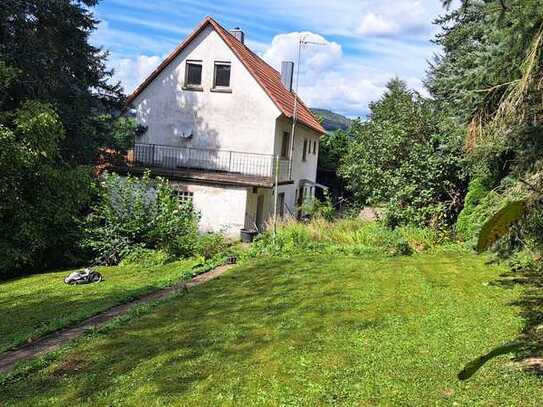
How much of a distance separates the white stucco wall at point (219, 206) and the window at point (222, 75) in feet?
17.0

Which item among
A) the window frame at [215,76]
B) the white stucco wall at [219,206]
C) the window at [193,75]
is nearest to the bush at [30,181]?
the white stucco wall at [219,206]

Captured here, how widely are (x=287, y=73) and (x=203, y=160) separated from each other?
10.0 meters

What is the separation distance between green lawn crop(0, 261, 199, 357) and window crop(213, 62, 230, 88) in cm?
1130

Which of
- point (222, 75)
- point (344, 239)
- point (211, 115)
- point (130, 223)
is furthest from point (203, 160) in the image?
point (344, 239)

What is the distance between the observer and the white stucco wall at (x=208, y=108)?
947 inches

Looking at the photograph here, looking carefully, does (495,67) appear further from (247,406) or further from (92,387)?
(92,387)

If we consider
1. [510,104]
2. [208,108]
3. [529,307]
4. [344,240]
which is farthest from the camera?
[208,108]

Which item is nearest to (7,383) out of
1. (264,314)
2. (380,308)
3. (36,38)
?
(264,314)

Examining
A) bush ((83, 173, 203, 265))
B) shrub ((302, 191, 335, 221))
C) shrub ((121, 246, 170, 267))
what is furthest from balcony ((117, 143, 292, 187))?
shrub ((121, 246, 170, 267))

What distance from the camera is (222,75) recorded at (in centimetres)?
2448

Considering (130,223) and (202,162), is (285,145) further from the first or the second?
(130,223)

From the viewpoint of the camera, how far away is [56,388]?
6.07 meters

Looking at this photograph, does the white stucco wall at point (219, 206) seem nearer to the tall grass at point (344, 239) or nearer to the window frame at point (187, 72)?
the tall grass at point (344, 239)

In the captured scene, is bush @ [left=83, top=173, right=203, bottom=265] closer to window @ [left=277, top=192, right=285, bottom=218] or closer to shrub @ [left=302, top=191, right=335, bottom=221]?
shrub @ [left=302, top=191, right=335, bottom=221]
